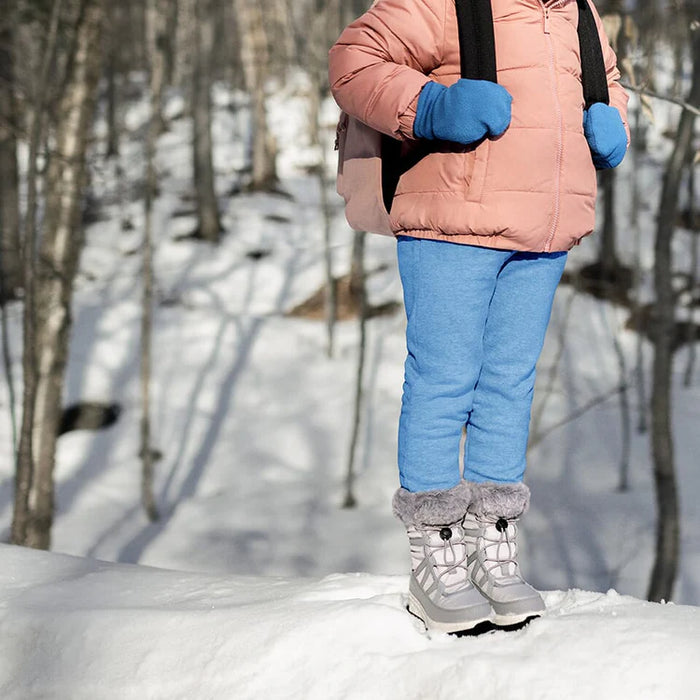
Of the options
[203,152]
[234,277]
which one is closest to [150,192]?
[234,277]

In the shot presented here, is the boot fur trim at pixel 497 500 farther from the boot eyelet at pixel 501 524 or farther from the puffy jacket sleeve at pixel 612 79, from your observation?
the puffy jacket sleeve at pixel 612 79

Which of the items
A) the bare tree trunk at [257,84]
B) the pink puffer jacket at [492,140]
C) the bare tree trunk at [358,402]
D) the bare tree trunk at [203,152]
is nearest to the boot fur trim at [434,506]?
the pink puffer jacket at [492,140]

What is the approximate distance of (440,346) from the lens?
1938 mm

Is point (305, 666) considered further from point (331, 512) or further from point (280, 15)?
point (280, 15)

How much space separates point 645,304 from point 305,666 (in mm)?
10512

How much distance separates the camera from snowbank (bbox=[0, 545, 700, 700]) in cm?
172

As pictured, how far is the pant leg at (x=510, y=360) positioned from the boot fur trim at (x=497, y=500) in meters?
0.02

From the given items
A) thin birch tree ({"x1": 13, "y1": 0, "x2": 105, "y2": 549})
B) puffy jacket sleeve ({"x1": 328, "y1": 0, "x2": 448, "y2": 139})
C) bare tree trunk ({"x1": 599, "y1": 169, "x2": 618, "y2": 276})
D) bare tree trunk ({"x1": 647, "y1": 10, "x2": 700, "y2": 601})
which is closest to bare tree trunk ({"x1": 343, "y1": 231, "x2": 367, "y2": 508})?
thin birch tree ({"x1": 13, "y1": 0, "x2": 105, "y2": 549})

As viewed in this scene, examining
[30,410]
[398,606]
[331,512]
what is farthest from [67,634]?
[331,512]

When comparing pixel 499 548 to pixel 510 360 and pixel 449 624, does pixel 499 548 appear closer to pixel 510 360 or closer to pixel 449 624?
pixel 449 624

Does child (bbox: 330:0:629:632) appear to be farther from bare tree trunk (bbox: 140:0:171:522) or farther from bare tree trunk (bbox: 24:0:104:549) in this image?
bare tree trunk (bbox: 140:0:171:522)

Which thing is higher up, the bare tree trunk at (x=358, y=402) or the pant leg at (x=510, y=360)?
the pant leg at (x=510, y=360)

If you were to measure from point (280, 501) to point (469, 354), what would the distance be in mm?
6404

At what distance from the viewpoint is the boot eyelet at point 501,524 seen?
2.08m
